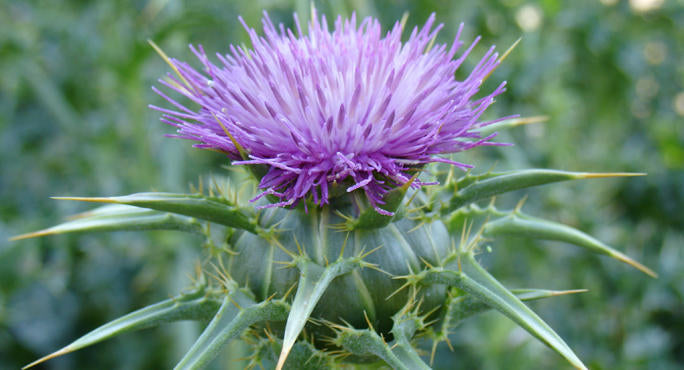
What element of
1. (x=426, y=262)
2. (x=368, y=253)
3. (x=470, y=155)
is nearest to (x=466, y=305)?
(x=426, y=262)

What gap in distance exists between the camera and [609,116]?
11.9 ft

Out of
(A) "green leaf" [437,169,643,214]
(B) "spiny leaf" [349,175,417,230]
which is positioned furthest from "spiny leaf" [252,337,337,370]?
(A) "green leaf" [437,169,643,214]

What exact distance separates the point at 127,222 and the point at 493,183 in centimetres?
83

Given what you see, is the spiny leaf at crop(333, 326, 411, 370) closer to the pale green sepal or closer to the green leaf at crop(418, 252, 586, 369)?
the pale green sepal

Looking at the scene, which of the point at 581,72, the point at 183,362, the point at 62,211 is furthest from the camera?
the point at 581,72

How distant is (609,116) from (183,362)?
3192 millimetres

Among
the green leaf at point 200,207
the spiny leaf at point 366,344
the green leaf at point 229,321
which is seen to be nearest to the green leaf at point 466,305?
the spiny leaf at point 366,344

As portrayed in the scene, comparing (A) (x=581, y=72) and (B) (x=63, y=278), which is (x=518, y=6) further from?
(B) (x=63, y=278)

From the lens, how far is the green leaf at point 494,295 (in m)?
1.11

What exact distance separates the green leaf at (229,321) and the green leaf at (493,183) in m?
0.47

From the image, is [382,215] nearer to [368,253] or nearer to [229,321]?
[368,253]

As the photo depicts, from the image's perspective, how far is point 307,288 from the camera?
48.0 inches

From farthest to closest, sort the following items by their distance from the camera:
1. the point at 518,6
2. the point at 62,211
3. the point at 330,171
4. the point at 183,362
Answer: the point at 518,6, the point at 62,211, the point at 330,171, the point at 183,362

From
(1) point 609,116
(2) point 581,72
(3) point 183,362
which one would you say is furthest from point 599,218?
(3) point 183,362
